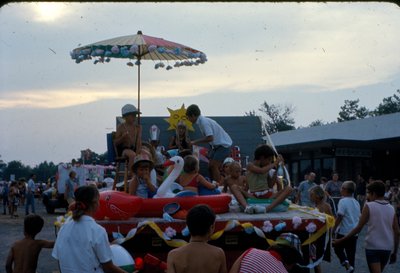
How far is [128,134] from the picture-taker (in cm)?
883

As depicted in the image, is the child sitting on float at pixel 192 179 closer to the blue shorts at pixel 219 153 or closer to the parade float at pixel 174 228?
the parade float at pixel 174 228

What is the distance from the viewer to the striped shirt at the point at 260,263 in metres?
4.83

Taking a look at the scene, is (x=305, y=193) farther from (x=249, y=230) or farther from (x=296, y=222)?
(x=249, y=230)

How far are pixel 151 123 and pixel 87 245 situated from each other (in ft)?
28.7

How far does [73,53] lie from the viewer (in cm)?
956

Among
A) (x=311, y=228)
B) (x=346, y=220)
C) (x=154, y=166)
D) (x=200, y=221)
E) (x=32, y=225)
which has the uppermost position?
(x=154, y=166)

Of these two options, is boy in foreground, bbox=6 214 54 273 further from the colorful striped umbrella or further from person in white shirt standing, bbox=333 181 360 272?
person in white shirt standing, bbox=333 181 360 272

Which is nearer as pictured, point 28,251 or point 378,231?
point 28,251

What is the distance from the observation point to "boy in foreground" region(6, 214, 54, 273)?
6.57m

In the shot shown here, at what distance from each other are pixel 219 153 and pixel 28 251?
4.57 metres

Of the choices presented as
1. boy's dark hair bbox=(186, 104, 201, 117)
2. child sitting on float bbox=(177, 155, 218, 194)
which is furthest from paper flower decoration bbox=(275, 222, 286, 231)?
boy's dark hair bbox=(186, 104, 201, 117)

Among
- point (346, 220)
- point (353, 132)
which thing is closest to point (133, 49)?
point (346, 220)

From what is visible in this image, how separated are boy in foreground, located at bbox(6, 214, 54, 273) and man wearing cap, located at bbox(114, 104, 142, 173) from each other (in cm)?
229

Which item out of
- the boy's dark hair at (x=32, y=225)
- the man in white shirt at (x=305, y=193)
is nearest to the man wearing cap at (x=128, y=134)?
the boy's dark hair at (x=32, y=225)
